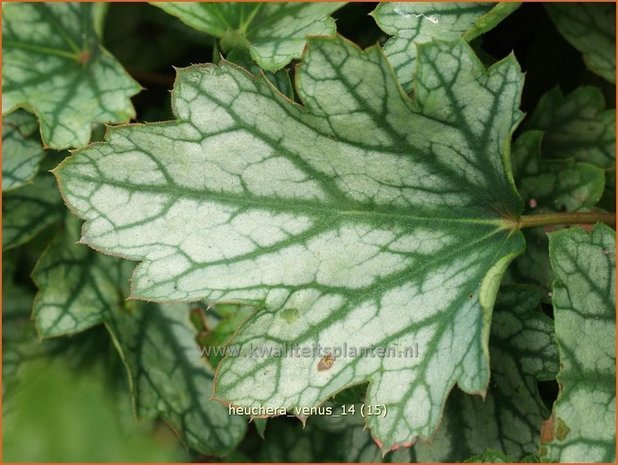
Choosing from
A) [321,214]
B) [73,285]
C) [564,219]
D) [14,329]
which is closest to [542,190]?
[564,219]

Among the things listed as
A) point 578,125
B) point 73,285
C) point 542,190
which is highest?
point 578,125

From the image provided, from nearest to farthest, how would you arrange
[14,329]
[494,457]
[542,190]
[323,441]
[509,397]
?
[494,457] → [509,397] → [542,190] → [323,441] → [14,329]

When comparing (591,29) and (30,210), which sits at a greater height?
(591,29)

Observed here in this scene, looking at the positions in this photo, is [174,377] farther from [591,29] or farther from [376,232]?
[591,29]

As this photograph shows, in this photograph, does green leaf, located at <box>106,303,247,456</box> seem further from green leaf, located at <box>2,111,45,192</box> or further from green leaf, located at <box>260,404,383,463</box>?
green leaf, located at <box>2,111,45,192</box>

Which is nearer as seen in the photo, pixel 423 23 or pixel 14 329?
pixel 423 23

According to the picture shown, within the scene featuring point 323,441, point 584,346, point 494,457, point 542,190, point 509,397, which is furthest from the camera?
point 323,441

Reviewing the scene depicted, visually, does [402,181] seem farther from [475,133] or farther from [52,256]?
[52,256]
